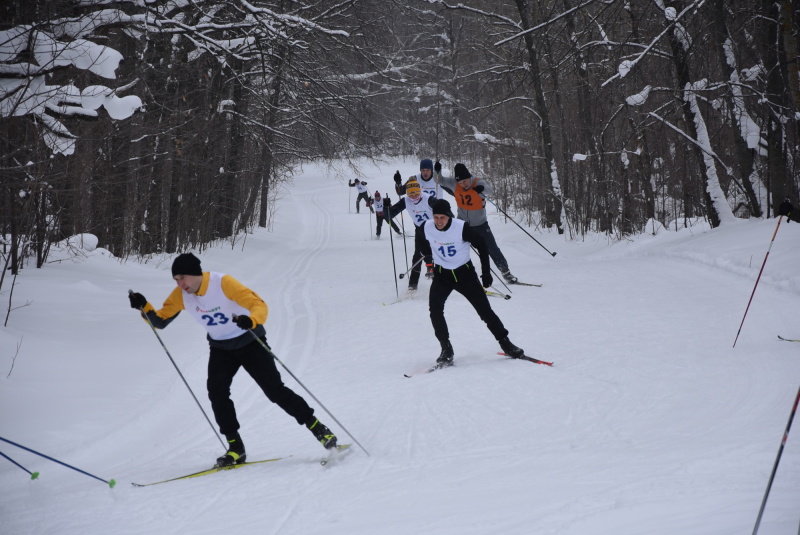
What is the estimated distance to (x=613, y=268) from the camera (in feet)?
42.3

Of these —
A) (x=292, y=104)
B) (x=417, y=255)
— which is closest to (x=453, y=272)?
(x=417, y=255)

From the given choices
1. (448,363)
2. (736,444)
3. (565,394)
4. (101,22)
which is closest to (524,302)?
(448,363)

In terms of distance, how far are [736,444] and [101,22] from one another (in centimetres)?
773

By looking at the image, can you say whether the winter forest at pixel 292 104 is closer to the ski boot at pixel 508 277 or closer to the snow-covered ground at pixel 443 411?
the snow-covered ground at pixel 443 411

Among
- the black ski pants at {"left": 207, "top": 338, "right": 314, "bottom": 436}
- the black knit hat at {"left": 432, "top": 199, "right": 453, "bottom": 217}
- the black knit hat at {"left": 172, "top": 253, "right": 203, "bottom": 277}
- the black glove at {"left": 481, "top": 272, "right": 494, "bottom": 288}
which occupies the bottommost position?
the black ski pants at {"left": 207, "top": 338, "right": 314, "bottom": 436}

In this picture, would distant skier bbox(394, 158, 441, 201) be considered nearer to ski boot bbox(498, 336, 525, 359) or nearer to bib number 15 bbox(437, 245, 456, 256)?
bib number 15 bbox(437, 245, 456, 256)

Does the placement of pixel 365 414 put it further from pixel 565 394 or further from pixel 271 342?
pixel 271 342

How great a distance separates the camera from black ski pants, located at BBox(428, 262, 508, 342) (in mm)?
7027

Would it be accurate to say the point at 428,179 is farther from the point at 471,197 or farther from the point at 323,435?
the point at 323,435

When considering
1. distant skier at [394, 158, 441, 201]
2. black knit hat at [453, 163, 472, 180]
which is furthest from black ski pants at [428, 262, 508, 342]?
distant skier at [394, 158, 441, 201]

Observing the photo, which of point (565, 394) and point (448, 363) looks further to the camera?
point (448, 363)

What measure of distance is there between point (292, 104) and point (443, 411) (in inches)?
668

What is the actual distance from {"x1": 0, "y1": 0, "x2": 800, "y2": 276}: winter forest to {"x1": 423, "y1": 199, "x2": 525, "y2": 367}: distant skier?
12.7 ft

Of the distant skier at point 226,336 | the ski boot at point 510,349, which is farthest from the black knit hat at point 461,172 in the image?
the distant skier at point 226,336
